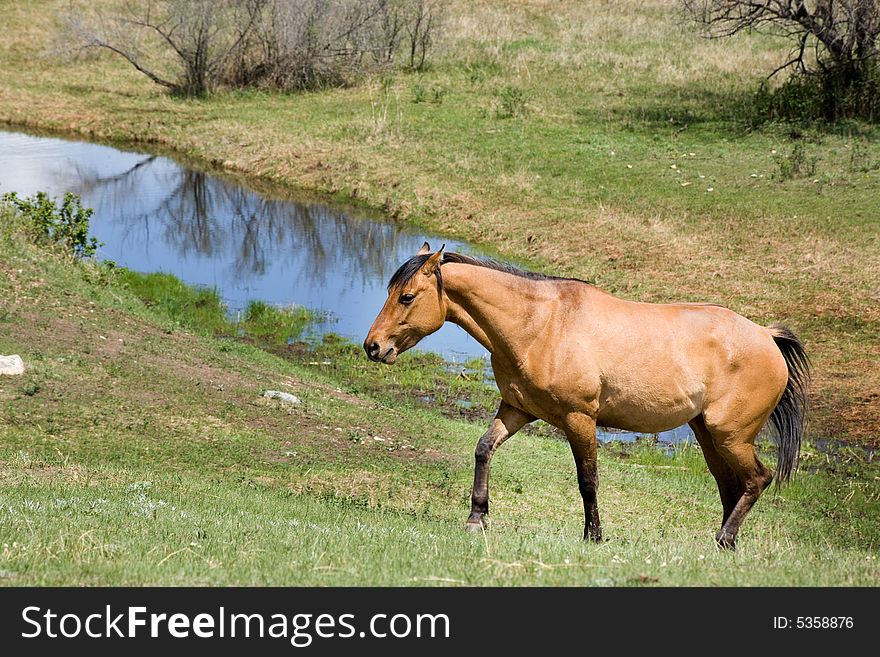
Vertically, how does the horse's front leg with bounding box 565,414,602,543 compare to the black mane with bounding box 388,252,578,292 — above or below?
below

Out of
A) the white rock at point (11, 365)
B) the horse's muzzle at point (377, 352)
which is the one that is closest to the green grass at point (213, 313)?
the white rock at point (11, 365)

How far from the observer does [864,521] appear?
11664 mm

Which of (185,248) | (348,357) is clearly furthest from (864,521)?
(185,248)

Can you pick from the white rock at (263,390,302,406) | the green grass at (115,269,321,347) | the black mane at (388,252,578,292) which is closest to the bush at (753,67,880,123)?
the green grass at (115,269,321,347)

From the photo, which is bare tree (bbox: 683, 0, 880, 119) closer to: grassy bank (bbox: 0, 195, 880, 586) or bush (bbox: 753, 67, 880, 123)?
bush (bbox: 753, 67, 880, 123)

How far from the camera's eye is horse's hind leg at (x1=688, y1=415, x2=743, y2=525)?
919 cm

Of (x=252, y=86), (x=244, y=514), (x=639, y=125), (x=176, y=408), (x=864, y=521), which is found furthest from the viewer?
(x=252, y=86)

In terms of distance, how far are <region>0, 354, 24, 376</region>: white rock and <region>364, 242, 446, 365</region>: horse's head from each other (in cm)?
626

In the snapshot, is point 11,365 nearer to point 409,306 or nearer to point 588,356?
point 409,306

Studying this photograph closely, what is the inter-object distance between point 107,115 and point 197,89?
12.9ft

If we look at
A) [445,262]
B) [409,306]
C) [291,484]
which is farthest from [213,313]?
[409,306]

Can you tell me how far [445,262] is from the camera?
8531mm

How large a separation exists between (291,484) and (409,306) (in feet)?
10.7

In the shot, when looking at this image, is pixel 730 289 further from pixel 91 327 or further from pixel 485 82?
pixel 485 82
